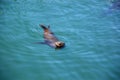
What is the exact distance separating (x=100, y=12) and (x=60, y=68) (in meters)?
4.71

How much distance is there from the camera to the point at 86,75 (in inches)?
303

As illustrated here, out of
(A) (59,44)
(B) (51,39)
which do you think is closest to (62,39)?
(B) (51,39)

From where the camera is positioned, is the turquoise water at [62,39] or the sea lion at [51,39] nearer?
the turquoise water at [62,39]

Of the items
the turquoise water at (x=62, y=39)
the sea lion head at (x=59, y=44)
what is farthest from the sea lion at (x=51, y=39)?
the turquoise water at (x=62, y=39)

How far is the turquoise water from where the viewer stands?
7750 mm

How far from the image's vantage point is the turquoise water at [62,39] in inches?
305

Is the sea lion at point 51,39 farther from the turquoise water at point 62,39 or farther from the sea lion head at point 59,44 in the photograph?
the turquoise water at point 62,39

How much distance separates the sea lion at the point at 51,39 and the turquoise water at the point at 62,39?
0.56ft

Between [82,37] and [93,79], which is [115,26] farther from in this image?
[93,79]

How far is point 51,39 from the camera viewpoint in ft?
30.2

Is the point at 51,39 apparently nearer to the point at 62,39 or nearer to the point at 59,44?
the point at 62,39

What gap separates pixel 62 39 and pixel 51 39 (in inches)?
16.5

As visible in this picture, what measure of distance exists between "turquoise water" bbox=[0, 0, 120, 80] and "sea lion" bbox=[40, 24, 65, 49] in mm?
170

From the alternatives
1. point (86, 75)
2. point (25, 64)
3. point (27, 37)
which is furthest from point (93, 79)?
point (27, 37)
